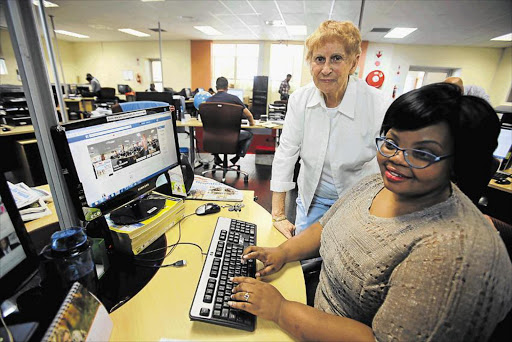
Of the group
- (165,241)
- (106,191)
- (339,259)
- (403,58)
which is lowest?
(165,241)

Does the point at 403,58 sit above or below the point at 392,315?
above

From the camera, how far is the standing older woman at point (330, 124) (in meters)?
1.23

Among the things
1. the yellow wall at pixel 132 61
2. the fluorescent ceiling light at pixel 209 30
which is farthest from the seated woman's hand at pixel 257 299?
the yellow wall at pixel 132 61

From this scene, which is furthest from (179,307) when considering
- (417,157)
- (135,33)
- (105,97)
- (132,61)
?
(132,61)

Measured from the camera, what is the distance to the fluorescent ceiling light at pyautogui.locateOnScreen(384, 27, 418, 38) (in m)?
6.35

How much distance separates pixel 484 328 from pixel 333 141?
1.02 meters

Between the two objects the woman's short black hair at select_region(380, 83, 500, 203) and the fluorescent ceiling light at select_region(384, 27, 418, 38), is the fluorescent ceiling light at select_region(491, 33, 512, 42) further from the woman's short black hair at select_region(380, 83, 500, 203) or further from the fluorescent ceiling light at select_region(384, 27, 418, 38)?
the woman's short black hair at select_region(380, 83, 500, 203)

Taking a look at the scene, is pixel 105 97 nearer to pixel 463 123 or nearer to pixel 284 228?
pixel 284 228

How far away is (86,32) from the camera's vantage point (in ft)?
28.1

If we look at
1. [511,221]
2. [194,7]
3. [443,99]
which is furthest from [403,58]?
[443,99]

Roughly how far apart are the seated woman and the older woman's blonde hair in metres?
0.67

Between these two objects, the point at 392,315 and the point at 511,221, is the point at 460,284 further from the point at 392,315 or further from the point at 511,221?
→ the point at 511,221

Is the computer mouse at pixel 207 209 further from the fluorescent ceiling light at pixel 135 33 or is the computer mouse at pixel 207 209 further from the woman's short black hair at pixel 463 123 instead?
the fluorescent ceiling light at pixel 135 33

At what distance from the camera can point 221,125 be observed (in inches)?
128
